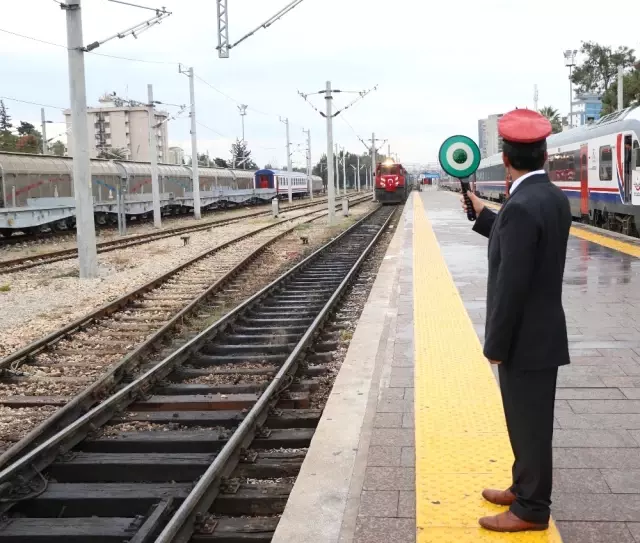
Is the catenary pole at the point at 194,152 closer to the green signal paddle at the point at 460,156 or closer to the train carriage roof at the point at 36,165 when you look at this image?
the train carriage roof at the point at 36,165

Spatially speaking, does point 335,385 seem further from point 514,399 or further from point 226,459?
point 514,399

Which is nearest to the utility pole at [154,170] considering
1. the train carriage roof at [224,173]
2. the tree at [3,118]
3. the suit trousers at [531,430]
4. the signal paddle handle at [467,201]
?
the train carriage roof at [224,173]

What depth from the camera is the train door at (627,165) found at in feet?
53.8

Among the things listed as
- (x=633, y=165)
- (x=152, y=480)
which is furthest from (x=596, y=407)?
(x=633, y=165)

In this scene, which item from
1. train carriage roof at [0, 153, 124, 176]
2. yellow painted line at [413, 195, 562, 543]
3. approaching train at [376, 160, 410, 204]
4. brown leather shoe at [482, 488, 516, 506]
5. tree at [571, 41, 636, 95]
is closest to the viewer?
yellow painted line at [413, 195, 562, 543]

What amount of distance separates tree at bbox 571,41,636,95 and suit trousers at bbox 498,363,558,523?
7086 cm

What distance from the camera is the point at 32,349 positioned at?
25.9ft

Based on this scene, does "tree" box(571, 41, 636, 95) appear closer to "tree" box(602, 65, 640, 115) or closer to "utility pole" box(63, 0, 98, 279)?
"tree" box(602, 65, 640, 115)

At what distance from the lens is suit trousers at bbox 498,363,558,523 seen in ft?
10.5

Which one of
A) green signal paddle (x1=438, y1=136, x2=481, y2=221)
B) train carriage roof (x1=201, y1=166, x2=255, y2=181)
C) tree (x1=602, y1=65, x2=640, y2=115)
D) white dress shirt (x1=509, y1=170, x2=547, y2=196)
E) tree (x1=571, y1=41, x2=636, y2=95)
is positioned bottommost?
white dress shirt (x1=509, y1=170, x2=547, y2=196)

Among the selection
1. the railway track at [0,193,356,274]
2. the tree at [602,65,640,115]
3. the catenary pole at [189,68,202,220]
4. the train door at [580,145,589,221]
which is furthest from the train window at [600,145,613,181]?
the tree at [602,65,640,115]

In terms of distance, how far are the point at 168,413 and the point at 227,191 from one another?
4220cm

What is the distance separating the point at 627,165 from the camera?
1669 cm

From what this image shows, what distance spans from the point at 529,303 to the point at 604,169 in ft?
55.3
